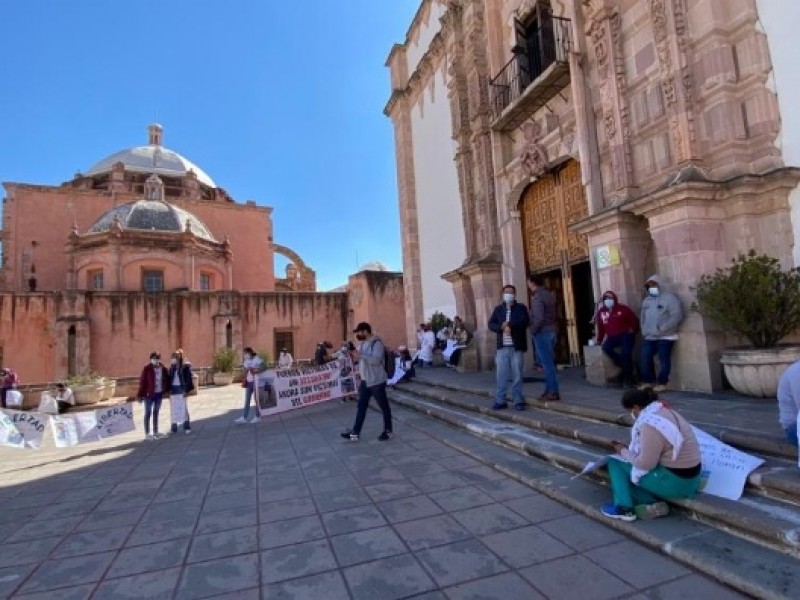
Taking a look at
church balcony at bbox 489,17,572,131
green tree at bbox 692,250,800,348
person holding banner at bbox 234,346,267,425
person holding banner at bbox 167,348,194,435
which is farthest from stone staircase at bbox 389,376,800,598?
church balcony at bbox 489,17,572,131

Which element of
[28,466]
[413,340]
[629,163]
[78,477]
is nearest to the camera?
[78,477]

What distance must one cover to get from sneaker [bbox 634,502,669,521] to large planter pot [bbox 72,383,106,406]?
15945mm

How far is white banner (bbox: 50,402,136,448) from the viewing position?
26.5 feet

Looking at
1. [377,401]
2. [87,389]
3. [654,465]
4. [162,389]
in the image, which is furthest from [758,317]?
[87,389]

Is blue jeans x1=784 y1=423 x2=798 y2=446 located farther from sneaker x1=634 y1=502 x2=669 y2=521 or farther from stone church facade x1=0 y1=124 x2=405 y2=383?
stone church facade x1=0 y1=124 x2=405 y2=383

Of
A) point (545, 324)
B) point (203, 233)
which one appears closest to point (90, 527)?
point (545, 324)

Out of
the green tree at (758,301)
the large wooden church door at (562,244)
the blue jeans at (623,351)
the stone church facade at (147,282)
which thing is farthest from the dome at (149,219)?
the green tree at (758,301)

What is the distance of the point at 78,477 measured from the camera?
6027 millimetres

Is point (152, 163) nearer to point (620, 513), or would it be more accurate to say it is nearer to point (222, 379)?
point (222, 379)

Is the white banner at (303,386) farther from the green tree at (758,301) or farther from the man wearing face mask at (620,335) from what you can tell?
the green tree at (758,301)

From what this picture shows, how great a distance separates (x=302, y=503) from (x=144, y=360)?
2064 cm

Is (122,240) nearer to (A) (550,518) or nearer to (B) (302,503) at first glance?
(B) (302,503)

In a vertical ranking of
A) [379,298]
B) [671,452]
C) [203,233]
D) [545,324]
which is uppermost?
[203,233]

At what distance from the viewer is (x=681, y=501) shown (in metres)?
3.28
